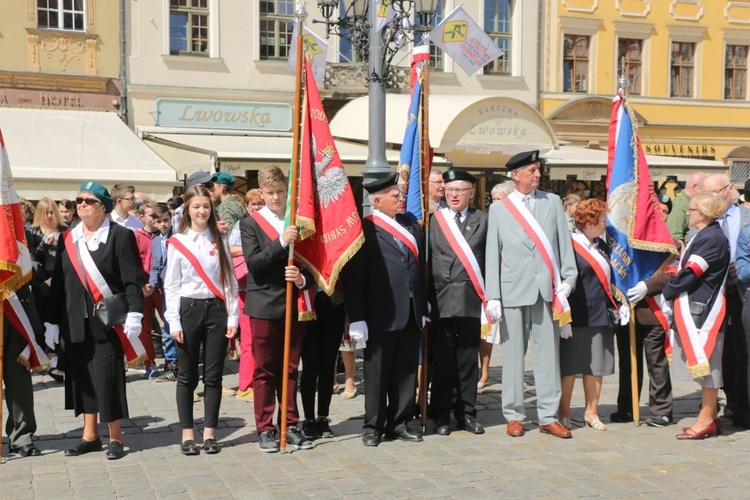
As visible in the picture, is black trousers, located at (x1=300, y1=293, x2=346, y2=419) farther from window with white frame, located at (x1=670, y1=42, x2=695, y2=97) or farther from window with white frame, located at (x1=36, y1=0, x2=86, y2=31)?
window with white frame, located at (x1=670, y1=42, x2=695, y2=97)

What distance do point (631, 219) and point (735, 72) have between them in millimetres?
21593

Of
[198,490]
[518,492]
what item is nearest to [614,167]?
[518,492]

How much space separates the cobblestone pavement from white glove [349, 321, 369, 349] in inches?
28.8

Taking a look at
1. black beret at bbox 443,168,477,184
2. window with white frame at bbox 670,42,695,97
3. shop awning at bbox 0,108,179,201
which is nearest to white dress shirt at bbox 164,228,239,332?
black beret at bbox 443,168,477,184

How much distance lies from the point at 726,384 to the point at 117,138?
12573 mm

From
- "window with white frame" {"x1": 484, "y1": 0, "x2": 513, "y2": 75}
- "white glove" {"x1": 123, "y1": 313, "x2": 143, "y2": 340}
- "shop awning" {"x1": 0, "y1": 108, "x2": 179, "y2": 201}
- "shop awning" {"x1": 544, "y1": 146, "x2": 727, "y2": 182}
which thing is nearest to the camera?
"white glove" {"x1": 123, "y1": 313, "x2": 143, "y2": 340}

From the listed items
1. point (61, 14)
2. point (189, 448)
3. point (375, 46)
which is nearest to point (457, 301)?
point (189, 448)

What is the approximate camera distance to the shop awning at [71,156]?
14492 millimetres

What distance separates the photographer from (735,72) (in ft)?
88.5

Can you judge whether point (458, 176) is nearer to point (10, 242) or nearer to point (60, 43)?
point (10, 242)

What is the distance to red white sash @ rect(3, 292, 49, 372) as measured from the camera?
6.50 meters

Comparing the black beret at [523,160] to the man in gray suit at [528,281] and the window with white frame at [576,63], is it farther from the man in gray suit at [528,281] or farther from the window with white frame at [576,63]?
the window with white frame at [576,63]

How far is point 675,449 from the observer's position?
6.58 metres

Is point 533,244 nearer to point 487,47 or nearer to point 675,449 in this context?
point 675,449
